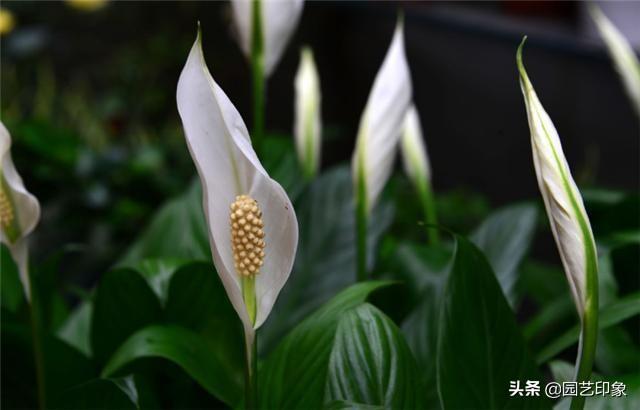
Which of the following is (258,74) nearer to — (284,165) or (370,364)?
(284,165)

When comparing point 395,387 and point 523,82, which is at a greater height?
point 523,82

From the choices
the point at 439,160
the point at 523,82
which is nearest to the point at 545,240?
the point at 439,160

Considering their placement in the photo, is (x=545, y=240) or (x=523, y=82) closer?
(x=523, y=82)

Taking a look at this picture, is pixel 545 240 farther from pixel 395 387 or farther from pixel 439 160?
pixel 395 387

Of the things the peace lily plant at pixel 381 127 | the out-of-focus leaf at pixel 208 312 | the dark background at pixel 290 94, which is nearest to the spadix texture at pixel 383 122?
the peace lily plant at pixel 381 127

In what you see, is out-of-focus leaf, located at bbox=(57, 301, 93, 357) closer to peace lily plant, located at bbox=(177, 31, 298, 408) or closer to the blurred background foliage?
the blurred background foliage

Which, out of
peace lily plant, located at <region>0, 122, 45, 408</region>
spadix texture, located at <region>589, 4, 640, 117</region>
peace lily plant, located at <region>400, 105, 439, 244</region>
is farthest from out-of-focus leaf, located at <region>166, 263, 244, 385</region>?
spadix texture, located at <region>589, 4, 640, 117</region>

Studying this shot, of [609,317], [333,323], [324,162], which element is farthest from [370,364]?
[324,162]

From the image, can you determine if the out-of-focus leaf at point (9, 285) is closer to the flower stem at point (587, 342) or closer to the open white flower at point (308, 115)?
the open white flower at point (308, 115)
